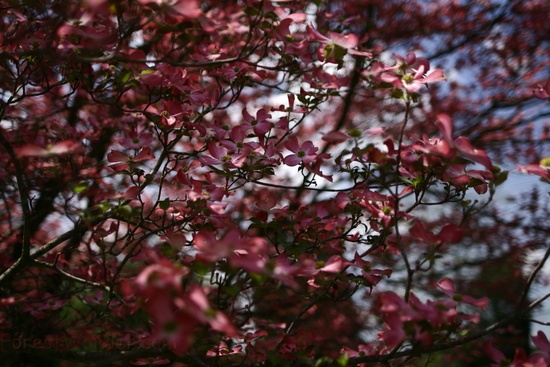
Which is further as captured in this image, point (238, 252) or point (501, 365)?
point (501, 365)

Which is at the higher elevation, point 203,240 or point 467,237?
point 467,237

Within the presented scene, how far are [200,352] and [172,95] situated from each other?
0.88 meters

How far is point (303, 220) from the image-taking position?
166 centimetres

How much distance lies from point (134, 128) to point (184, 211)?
0.80 meters

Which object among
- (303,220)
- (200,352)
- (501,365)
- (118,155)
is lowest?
(501,365)

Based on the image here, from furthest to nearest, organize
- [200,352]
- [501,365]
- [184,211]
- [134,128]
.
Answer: [134,128] < [184,211] < [200,352] < [501,365]

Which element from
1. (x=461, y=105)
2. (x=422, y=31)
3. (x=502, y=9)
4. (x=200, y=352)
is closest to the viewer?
(x=200, y=352)

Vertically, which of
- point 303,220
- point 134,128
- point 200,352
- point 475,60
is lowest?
point 200,352

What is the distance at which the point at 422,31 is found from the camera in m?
4.26

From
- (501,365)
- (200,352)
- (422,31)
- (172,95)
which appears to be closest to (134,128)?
(172,95)

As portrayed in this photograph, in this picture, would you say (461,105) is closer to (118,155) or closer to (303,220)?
(303,220)

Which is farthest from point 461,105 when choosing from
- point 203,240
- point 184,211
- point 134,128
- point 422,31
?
point 203,240

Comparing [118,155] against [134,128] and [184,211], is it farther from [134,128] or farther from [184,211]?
[134,128]

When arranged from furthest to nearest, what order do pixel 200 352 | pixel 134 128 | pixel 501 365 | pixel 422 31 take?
pixel 422 31 → pixel 134 128 → pixel 200 352 → pixel 501 365
